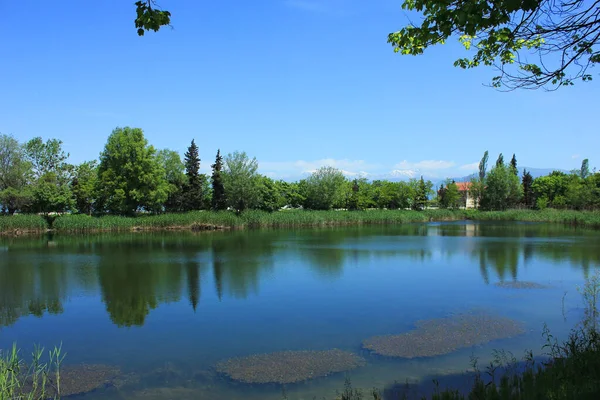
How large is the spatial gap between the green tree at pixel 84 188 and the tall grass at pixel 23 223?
6773 mm

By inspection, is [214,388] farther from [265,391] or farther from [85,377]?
[85,377]

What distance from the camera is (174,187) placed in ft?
162

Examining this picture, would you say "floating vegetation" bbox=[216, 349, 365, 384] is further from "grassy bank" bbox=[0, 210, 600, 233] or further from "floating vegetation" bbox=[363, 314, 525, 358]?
"grassy bank" bbox=[0, 210, 600, 233]

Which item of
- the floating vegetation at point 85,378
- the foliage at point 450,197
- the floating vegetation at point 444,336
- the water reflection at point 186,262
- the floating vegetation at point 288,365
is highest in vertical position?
the foliage at point 450,197

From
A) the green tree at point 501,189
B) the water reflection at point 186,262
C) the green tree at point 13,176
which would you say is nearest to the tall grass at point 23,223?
the green tree at point 13,176

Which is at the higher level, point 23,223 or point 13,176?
point 13,176

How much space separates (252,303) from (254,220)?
34769 mm

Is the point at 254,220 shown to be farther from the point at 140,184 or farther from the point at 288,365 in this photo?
the point at 288,365

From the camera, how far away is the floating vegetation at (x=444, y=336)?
9.23 meters

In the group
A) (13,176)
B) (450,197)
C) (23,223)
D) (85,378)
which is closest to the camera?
(85,378)

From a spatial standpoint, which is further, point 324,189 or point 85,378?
point 324,189

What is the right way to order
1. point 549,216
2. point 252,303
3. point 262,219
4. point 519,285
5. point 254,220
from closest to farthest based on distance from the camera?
1. point 252,303
2. point 519,285
3. point 254,220
4. point 262,219
5. point 549,216

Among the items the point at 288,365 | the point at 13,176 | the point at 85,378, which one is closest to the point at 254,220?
the point at 13,176

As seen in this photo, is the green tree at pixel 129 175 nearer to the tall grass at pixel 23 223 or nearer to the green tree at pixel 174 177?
the green tree at pixel 174 177
